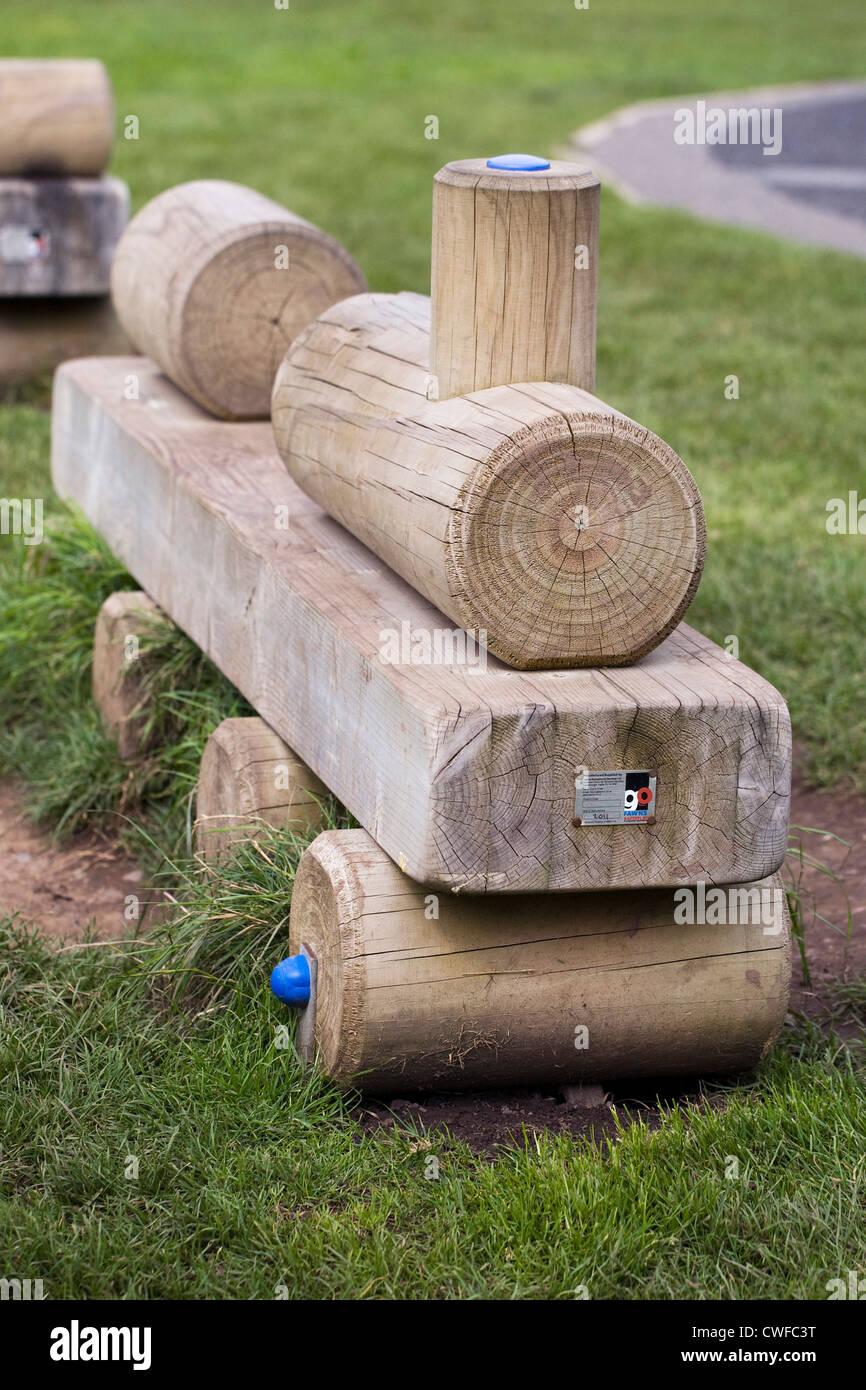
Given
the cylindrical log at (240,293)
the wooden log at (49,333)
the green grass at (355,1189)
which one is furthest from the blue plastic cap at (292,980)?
the wooden log at (49,333)

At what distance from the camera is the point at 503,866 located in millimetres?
2875

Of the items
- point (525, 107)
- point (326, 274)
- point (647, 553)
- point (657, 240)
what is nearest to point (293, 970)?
point (647, 553)

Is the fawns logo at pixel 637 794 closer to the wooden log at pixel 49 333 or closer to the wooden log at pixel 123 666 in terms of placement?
the wooden log at pixel 123 666

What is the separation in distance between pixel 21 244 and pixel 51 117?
1.74 feet

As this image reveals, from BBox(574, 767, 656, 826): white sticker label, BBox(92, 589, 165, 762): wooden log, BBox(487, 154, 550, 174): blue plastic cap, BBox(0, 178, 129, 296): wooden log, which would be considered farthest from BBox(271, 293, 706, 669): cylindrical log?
BBox(0, 178, 129, 296): wooden log

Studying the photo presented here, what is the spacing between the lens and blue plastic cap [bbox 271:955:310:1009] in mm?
3176

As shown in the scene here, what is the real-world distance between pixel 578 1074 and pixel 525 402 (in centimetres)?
126

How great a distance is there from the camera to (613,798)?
290 centimetres

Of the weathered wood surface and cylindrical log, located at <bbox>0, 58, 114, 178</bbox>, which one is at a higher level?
cylindrical log, located at <bbox>0, 58, 114, 178</bbox>

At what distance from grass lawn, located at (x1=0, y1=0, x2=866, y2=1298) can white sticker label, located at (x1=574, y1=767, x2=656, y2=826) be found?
1.83ft

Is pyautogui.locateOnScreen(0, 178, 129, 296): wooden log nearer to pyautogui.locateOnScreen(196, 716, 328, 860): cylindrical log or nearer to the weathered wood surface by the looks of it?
the weathered wood surface

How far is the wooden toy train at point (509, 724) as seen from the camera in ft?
9.52
